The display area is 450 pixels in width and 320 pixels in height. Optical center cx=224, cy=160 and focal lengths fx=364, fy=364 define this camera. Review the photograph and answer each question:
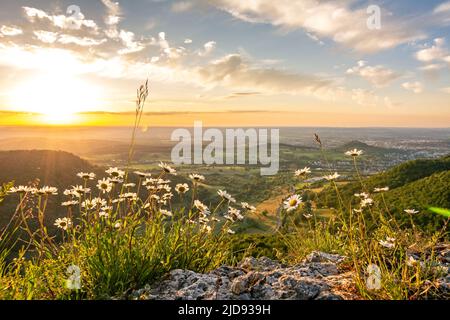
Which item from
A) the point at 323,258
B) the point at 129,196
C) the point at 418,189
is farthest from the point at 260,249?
the point at 418,189

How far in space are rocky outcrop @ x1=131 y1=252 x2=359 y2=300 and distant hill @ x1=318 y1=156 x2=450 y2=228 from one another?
Result: 2.45 meters

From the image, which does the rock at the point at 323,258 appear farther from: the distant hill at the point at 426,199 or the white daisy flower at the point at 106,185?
the distant hill at the point at 426,199

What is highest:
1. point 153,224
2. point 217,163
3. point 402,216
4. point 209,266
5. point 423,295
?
point 153,224

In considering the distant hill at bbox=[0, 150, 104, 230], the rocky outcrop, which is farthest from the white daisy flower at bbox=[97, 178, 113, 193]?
the distant hill at bbox=[0, 150, 104, 230]

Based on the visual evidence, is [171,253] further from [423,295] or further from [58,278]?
[423,295]

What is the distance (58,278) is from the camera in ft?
12.7

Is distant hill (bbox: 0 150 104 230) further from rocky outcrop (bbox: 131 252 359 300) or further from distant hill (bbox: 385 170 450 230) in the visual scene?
rocky outcrop (bbox: 131 252 359 300)

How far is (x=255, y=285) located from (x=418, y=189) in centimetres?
2209

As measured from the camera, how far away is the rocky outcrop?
3.52 meters

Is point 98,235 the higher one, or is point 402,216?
point 98,235

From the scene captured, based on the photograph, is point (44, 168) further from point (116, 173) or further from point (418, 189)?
point (116, 173)

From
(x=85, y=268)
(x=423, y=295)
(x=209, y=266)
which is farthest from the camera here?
(x=209, y=266)

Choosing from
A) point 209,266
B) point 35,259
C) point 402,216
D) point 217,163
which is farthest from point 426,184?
point 217,163
